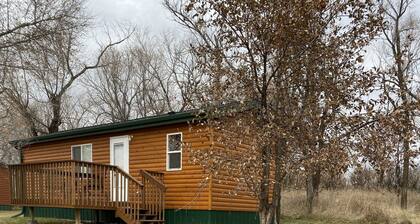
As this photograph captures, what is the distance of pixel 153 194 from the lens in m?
14.2

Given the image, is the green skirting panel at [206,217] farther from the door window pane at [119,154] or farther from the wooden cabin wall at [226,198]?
the door window pane at [119,154]

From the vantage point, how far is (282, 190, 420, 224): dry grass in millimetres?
16391

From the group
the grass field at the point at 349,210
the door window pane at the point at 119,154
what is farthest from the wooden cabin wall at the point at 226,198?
the door window pane at the point at 119,154

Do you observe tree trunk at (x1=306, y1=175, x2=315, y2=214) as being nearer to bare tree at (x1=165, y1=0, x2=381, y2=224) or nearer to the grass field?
the grass field

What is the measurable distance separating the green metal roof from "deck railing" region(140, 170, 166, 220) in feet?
5.29

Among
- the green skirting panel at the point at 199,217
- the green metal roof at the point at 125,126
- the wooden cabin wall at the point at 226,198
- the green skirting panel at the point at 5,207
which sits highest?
the green metal roof at the point at 125,126

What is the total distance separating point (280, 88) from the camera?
8844 millimetres

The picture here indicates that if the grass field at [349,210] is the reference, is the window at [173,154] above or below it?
above

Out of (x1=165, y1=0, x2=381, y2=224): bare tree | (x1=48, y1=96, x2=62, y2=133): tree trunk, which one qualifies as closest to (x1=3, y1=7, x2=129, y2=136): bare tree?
(x1=48, y1=96, x2=62, y2=133): tree trunk

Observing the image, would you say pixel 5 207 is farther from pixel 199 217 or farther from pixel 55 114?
pixel 199 217

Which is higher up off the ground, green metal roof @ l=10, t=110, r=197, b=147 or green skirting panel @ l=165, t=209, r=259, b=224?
green metal roof @ l=10, t=110, r=197, b=147

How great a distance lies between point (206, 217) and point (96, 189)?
10.0 ft

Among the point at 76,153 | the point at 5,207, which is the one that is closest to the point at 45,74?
the point at 76,153

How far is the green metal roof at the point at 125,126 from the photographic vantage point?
1415 cm
